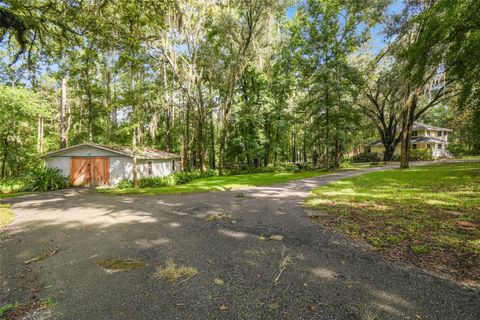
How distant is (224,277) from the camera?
3.39 meters

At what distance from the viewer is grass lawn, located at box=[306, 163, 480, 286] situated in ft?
12.5

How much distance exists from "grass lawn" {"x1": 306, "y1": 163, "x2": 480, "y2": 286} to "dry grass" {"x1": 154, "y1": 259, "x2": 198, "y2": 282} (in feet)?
11.6

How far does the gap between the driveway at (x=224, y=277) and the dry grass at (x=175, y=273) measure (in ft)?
0.35

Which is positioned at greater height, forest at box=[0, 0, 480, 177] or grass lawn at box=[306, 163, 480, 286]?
forest at box=[0, 0, 480, 177]

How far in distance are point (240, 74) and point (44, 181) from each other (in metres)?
17.0

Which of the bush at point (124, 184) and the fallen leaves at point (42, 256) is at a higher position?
the bush at point (124, 184)

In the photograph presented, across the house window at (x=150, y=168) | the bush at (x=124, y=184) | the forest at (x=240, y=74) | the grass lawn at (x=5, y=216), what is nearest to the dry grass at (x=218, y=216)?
the grass lawn at (x=5, y=216)

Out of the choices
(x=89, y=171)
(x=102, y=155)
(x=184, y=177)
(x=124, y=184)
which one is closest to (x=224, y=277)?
(x=124, y=184)

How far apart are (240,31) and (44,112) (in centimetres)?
1773

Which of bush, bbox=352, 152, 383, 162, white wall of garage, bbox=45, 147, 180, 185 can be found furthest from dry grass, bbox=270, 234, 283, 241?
bush, bbox=352, 152, 383, 162

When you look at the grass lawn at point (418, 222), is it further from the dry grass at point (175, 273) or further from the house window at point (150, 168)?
the house window at point (150, 168)

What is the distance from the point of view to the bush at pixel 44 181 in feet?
Result: 48.3

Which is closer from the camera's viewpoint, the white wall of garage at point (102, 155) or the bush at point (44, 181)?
the bush at point (44, 181)

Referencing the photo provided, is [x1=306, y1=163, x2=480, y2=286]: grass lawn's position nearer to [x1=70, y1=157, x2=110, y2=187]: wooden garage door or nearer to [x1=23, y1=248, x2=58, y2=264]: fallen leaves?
[x1=23, y1=248, x2=58, y2=264]: fallen leaves
